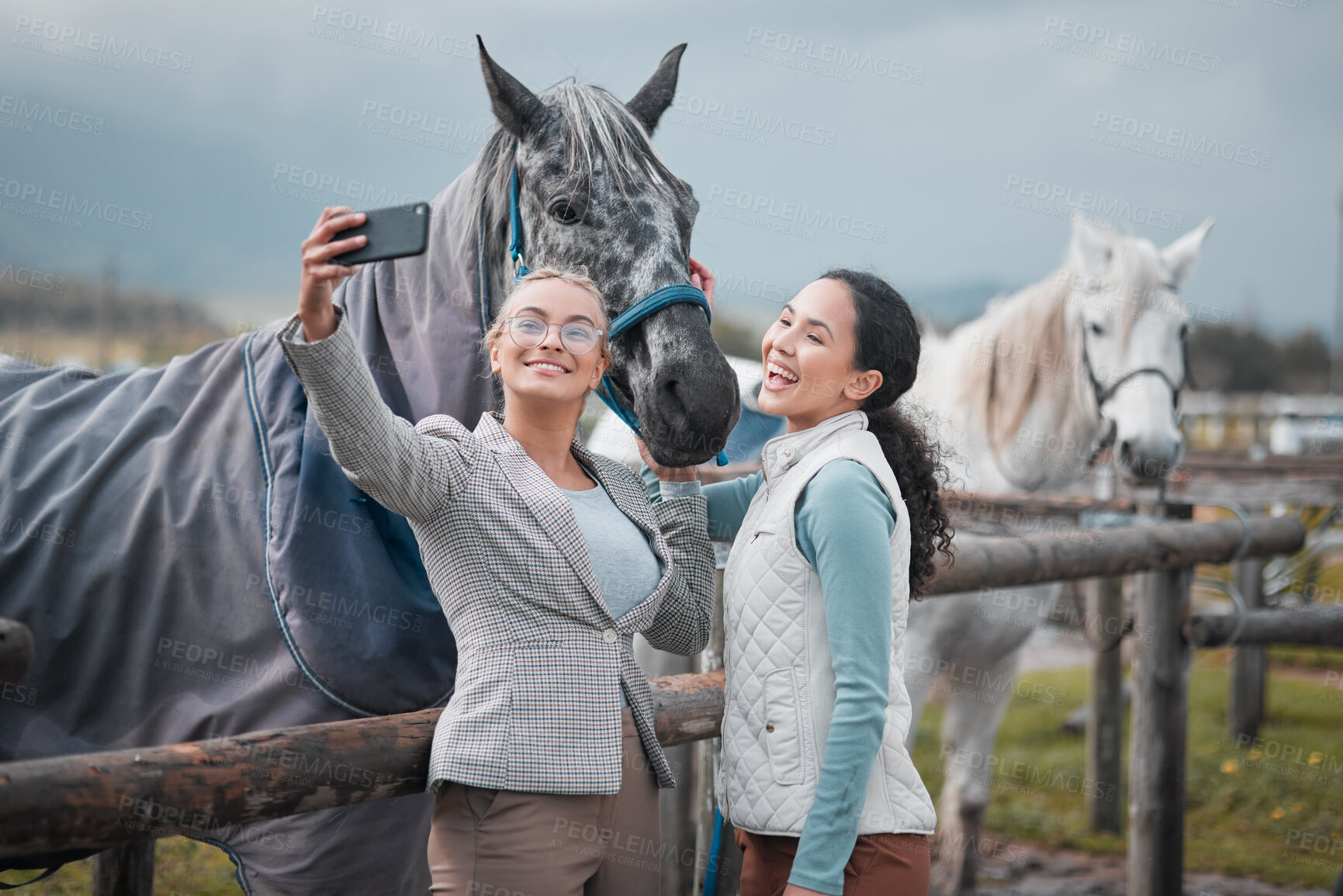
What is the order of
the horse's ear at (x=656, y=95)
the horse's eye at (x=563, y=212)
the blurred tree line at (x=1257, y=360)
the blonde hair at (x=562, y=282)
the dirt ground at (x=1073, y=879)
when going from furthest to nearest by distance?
the blurred tree line at (x=1257, y=360), the dirt ground at (x=1073, y=879), the horse's ear at (x=656, y=95), the horse's eye at (x=563, y=212), the blonde hair at (x=562, y=282)

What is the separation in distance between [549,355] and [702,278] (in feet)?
1.98

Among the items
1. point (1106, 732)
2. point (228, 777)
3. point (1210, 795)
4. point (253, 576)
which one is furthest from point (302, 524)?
point (1210, 795)

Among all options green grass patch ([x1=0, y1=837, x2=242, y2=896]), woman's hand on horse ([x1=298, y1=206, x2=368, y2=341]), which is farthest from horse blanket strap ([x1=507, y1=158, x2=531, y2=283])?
green grass patch ([x1=0, y1=837, x2=242, y2=896])

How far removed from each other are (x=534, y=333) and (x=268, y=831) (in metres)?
1.12

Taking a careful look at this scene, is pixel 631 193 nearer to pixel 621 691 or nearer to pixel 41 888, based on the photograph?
pixel 621 691

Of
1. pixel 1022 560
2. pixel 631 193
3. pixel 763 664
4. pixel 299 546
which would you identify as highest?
pixel 631 193

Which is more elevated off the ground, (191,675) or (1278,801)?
(191,675)

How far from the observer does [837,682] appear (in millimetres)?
1210

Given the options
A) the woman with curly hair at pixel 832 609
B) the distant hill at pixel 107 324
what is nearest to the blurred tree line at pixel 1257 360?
the distant hill at pixel 107 324

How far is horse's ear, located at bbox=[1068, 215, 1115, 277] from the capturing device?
3664 millimetres

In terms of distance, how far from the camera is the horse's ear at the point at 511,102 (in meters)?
1.79

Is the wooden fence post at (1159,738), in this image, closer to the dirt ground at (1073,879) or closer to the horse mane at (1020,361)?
the dirt ground at (1073,879)

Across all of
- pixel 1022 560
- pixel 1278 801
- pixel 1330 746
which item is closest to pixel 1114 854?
pixel 1278 801

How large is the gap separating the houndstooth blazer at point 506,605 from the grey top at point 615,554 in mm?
21
